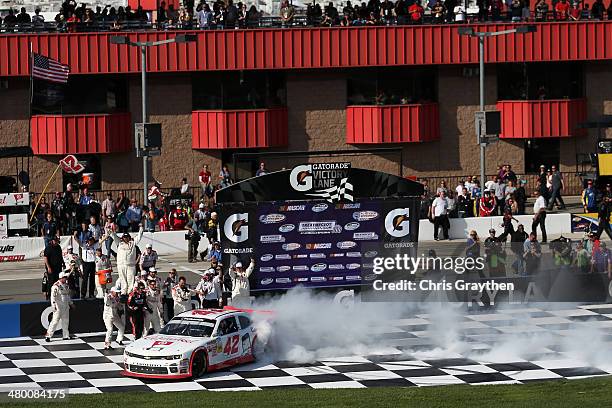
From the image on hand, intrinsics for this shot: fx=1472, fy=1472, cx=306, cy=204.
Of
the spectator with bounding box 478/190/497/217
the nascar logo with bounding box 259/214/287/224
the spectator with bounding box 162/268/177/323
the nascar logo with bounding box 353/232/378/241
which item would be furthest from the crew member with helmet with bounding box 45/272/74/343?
the spectator with bounding box 478/190/497/217

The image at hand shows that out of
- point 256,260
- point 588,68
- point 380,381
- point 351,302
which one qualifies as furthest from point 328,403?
point 588,68

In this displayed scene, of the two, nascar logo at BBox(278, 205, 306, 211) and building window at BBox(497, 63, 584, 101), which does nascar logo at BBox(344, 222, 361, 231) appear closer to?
nascar logo at BBox(278, 205, 306, 211)

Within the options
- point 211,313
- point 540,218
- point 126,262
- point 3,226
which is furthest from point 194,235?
point 211,313

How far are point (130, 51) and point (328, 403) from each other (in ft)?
87.7

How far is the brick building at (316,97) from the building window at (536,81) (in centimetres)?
4

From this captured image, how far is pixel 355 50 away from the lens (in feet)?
169

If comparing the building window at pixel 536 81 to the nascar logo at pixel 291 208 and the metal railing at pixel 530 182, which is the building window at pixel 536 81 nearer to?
the metal railing at pixel 530 182

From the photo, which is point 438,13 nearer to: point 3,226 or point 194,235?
point 194,235

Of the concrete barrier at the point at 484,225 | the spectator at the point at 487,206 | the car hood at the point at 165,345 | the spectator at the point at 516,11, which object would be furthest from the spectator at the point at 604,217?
the car hood at the point at 165,345

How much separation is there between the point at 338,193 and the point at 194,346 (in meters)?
7.86

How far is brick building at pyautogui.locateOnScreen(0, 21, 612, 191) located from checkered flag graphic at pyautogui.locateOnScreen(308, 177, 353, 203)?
55.0 ft

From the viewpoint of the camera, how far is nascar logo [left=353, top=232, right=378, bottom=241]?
113 ft

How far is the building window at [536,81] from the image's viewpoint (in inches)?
2116

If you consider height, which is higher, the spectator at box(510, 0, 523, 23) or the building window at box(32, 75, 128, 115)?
the spectator at box(510, 0, 523, 23)
